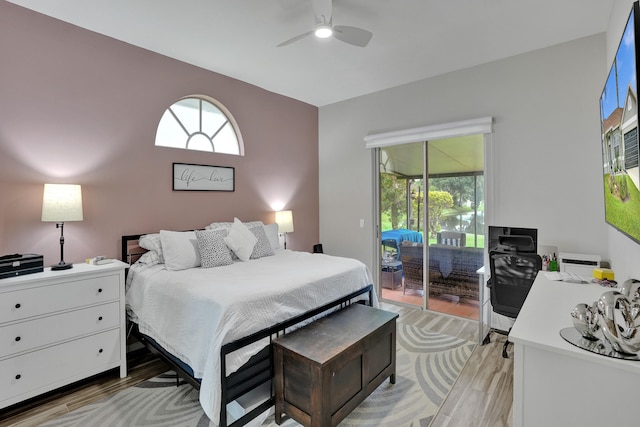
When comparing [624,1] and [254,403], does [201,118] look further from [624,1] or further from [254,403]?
[624,1]

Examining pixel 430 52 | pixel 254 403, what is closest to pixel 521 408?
pixel 254 403

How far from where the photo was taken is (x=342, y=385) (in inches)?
75.7

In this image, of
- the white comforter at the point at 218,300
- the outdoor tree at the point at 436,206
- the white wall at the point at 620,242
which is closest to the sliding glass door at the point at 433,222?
the outdoor tree at the point at 436,206

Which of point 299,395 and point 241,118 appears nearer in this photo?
point 299,395

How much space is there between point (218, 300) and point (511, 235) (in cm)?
275

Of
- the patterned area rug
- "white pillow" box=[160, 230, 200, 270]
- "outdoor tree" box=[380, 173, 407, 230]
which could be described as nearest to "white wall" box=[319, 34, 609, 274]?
"outdoor tree" box=[380, 173, 407, 230]

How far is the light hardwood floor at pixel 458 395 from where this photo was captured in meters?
2.04

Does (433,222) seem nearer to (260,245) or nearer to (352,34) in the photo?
(260,245)

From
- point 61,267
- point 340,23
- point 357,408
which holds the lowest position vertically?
point 357,408

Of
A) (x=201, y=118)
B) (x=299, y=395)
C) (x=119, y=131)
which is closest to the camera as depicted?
(x=299, y=395)

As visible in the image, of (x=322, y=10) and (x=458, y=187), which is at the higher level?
(x=322, y=10)

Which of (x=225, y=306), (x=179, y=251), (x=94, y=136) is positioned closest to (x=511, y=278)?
(x=225, y=306)

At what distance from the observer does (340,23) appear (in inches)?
108

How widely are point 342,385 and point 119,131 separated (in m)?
2.95
